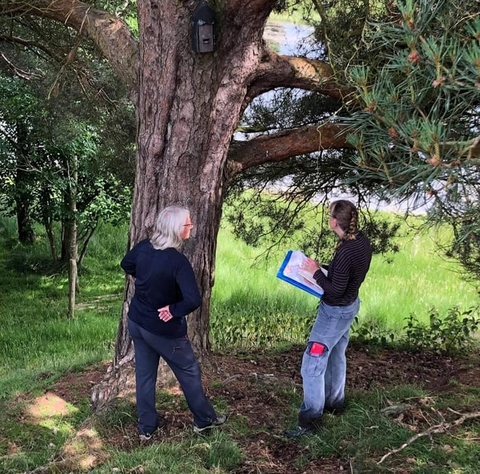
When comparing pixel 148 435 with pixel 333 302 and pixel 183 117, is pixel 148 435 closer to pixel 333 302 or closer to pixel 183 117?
pixel 333 302

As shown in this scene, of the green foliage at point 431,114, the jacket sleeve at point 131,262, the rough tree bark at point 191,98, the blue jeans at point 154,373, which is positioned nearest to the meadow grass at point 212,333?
the blue jeans at point 154,373

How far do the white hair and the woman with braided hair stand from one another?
79 centimetres

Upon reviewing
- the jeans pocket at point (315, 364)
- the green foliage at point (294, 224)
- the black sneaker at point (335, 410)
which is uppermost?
the green foliage at point (294, 224)

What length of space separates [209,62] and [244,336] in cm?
390

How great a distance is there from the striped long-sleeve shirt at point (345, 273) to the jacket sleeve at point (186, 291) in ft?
2.44

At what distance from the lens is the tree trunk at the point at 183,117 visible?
4.34 m

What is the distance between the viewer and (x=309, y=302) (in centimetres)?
1005

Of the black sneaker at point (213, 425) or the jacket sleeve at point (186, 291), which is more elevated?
the jacket sleeve at point (186, 291)

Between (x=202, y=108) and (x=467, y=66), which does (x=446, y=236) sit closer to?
(x=202, y=108)

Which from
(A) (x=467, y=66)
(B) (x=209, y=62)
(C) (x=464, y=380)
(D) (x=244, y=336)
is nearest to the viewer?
(A) (x=467, y=66)

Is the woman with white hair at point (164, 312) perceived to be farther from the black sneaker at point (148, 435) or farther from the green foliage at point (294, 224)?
the green foliage at point (294, 224)

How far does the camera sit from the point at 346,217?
367 cm

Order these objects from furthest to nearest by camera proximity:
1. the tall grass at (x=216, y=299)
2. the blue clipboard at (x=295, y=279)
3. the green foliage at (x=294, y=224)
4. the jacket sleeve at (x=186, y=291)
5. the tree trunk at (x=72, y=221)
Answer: the tree trunk at (x=72, y=221), the tall grass at (x=216, y=299), the green foliage at (x=294, y=224), the blue clipboard at (x=295, y=279), the jacket sleeve at (x=186, y=291)

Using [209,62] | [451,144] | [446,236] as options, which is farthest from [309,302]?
[451,144]
